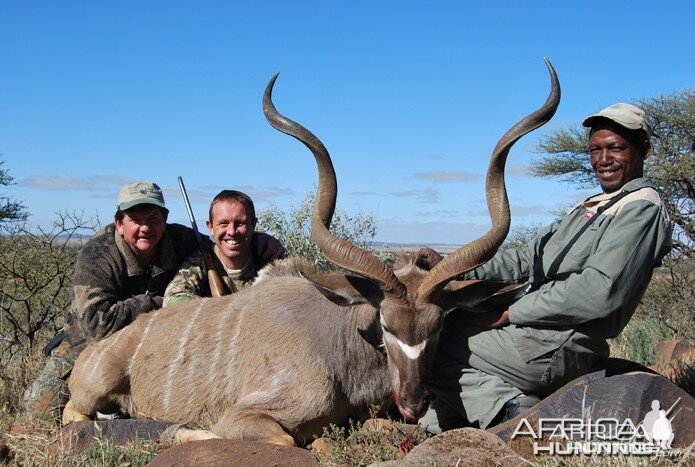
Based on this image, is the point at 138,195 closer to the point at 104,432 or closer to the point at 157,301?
the point at 157,301

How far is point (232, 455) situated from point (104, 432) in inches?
53.9

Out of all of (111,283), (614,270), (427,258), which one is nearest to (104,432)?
(111,283)

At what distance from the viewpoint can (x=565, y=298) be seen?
398cm

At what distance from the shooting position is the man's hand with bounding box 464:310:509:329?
4.47 meters

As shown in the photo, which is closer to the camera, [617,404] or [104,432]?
[617,404]

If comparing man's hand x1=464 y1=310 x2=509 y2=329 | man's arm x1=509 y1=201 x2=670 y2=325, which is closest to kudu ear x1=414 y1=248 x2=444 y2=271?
man's hand x1=464 y1=310 x2=509 y2=329

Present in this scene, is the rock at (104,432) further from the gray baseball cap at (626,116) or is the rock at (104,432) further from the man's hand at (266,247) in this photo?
the gray baseball cap at (626,116)

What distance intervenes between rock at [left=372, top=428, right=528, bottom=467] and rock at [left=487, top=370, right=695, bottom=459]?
0.30m

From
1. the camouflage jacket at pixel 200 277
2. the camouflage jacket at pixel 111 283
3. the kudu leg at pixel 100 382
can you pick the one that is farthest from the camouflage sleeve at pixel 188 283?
the kudu leg at pixel 100 382

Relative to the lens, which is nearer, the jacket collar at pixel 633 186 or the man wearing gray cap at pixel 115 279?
the jacket collar at pixel 633 186

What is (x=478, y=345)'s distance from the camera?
455cm

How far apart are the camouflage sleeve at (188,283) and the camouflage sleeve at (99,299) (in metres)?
0.19

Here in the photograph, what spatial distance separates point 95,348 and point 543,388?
3.21m

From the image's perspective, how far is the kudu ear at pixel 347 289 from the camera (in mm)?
4551
